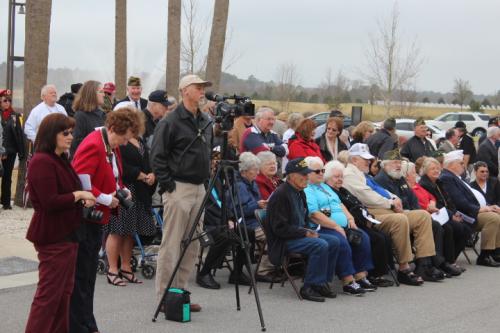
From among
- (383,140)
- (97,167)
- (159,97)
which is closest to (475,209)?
(383,140)

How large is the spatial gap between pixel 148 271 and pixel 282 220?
5.87 ft

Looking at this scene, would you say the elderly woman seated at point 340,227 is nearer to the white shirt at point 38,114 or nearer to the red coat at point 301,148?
the red coat at point 301,148

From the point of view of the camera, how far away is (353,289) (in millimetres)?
8727

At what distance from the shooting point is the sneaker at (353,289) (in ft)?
28.6

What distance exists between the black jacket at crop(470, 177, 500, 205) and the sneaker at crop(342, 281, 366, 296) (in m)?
3.99

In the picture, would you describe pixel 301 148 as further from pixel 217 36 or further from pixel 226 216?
pixel 217 36

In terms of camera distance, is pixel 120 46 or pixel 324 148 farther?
pixel 120 46

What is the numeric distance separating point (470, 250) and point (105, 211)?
8.03 m

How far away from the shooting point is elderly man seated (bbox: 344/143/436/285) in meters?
9.57

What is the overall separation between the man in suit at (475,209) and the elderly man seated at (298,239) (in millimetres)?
3255

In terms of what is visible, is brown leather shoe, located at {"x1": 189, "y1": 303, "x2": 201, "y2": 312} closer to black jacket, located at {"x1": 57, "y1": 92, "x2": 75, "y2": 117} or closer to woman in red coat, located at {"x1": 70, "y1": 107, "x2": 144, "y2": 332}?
woman in red coat, located at {"x1": 70, "y1": 107, "x2": 144, "y2": 332}

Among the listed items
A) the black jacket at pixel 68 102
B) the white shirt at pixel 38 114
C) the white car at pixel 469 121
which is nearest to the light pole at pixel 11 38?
the black jacket at pixel 68 102

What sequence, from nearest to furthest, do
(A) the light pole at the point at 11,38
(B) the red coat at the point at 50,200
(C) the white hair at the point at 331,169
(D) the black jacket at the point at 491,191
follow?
(B) the red coat at the point at 50,200, (C) the white hair at the point at 331,169, (D) the black jacket at the point at 491,191, (A) the light pole at the point at 11,38

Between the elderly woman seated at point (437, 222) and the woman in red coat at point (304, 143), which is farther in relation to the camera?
the woman in red coat at point (304, 143)
